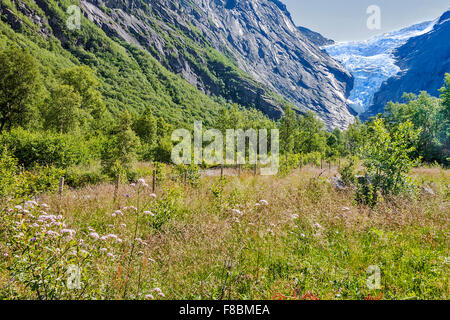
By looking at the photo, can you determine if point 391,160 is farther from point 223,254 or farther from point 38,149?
point 38,149

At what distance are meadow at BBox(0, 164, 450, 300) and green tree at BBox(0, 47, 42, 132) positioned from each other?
24840 mm

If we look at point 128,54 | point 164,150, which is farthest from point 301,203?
point 128,54

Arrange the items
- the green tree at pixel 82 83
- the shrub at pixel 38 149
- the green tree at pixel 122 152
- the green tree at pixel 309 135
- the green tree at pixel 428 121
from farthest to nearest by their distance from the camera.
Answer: the green tree at pixel 309 135, the green tree at pixel 428 121, the green tree at pixel 82 83, the green tree at pixel 122 152, the shrub at pixel 38 149

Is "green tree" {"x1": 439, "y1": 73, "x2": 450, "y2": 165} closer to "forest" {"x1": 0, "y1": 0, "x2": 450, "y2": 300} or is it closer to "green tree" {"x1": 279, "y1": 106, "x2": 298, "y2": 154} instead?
"green tree" {"x1": 279, "y1": 106, "x2": 298, "y2": 154}

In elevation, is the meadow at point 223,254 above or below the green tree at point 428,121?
below

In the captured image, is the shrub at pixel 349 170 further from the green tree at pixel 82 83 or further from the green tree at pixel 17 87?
the green tree at pixel 82 83

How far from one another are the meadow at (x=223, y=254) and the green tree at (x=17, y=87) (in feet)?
81.5

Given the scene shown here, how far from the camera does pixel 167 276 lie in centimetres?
331

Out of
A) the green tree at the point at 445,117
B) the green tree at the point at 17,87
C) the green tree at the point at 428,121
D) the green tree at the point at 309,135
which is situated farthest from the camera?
the green tree at the point at 309,135

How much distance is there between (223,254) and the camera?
360 cm

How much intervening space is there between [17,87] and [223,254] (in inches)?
1170

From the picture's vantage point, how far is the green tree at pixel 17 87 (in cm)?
2148

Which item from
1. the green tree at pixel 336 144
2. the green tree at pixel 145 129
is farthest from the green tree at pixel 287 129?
the green tree at pixel 145 129

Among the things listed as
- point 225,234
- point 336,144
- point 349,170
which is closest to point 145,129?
point 349,170
